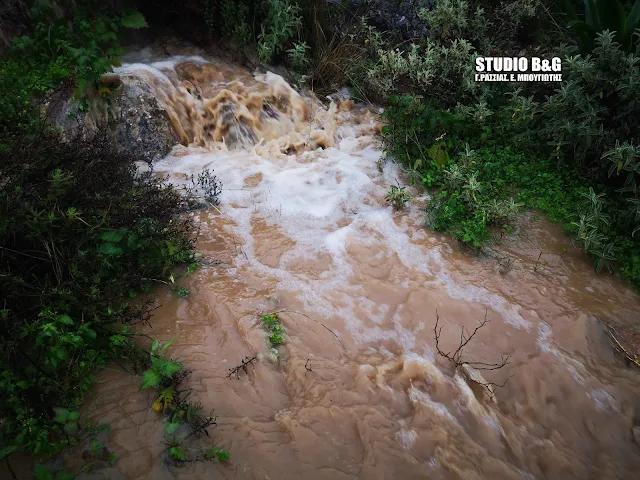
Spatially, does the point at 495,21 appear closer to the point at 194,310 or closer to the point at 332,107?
the point at 332,107

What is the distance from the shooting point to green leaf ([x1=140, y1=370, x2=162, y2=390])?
2.59 m

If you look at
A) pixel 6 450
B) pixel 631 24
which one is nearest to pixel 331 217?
pixel 6 450

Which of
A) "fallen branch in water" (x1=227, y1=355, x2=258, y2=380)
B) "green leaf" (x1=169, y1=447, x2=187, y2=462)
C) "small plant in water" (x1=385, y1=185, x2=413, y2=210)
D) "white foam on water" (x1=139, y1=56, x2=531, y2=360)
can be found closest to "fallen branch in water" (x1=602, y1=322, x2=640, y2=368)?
"white foam on water" (x1=139, y1=56, x2=531, y2=360)

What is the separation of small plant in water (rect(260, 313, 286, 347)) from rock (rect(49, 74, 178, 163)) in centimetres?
333

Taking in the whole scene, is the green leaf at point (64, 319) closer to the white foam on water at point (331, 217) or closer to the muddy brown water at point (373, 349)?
the muddy brown water at point (373, 349)

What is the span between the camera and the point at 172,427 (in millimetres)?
2436

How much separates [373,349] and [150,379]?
5.60 feet

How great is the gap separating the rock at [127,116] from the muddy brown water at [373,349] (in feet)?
2.00

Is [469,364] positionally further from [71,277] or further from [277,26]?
[277,26]

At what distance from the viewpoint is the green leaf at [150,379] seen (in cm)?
259

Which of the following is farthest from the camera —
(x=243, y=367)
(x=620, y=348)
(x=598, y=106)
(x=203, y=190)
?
(x=203, y=190)

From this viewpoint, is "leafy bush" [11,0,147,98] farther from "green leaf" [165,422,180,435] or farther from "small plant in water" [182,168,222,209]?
"green leaf" [165,422,180,435]

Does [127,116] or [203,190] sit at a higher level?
[127,116]

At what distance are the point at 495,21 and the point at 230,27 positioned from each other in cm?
443
